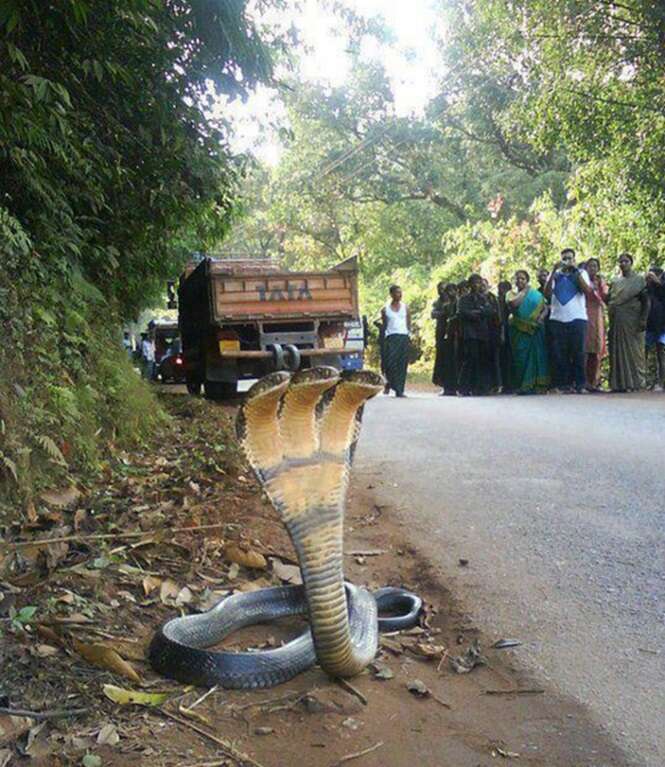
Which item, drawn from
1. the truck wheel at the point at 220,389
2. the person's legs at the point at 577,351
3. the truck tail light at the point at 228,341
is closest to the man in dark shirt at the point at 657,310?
the person's legs at the point at 577,351

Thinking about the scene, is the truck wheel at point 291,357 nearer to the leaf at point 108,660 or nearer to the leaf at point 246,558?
the leaf at point 246,558

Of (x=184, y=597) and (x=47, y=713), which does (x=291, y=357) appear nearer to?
(x=184, y=597)

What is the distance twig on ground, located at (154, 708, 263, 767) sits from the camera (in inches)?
88.3

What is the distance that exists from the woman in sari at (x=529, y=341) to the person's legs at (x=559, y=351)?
32cm

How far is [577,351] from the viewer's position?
12766 mm

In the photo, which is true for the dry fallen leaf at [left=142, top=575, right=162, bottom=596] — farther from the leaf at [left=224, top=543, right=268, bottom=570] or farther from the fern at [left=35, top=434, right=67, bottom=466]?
the fern at [left=35, top=434, right=67, bottom=466]

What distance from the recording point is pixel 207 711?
8.29ft

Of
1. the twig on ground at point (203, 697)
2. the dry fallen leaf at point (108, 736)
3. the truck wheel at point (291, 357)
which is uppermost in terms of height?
the truck wheel at point (291, 357)

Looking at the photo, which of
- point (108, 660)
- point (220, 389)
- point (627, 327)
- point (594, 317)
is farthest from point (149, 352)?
point (108, 660)

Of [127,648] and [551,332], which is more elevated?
[551,332]

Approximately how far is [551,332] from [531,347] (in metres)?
0.59

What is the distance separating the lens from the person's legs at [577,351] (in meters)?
12.6

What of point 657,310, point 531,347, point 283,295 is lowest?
point 531,347

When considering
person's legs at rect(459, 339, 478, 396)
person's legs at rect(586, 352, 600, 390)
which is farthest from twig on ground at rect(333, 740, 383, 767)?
person's legs at rect(459, 339, 478, 396)
